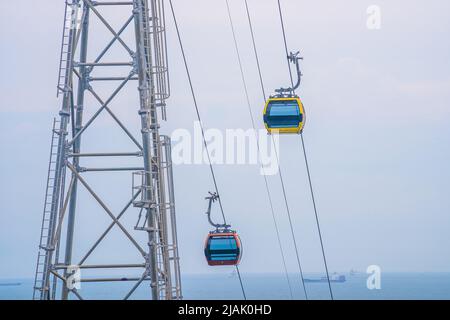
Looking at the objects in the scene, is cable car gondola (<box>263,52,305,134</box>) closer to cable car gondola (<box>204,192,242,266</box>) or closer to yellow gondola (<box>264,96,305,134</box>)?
yellow gondola (<box>264,96,305,134</box>)

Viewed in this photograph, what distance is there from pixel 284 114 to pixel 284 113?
2cm

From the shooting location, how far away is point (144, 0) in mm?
16328

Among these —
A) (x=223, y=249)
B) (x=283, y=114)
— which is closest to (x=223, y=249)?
(x=223, y=249)

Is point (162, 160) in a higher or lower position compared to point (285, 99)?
lower

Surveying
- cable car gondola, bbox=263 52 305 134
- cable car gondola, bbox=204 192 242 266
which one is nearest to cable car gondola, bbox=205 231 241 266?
cable car gondola, bbox=204 192 242 266

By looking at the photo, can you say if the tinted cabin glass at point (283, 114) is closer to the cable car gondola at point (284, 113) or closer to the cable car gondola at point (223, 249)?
the cable car gondola at point (284, 113)

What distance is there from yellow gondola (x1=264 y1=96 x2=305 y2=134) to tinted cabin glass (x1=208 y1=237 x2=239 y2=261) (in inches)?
108

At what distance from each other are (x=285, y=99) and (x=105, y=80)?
3.49 metres

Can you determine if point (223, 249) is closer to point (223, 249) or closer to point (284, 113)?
point (223, 249)

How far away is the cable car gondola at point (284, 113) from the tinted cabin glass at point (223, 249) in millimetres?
2717

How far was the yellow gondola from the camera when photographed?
56.6 feet

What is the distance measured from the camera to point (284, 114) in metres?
17.3
